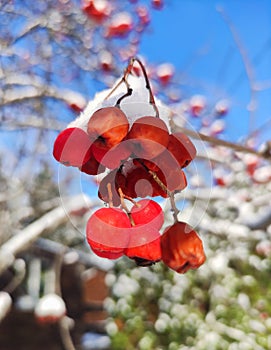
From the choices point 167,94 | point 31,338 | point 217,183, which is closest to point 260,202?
point 217,183

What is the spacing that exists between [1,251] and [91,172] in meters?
1.31

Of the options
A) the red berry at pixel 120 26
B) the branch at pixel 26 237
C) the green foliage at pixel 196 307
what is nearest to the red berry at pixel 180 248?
Result: the branch at pixel 26 237

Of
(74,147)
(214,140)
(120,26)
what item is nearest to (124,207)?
(74,147)

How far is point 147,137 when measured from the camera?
72cm

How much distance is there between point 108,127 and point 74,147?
0.28 ft

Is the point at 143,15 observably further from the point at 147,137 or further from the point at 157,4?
the point at 147,137

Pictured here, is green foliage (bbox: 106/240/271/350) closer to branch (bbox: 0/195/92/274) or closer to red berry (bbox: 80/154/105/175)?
branch (bbox: 0/195/92/274)

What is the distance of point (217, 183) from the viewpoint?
3691mm

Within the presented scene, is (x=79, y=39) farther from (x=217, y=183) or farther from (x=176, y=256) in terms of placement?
(x=176, y=256)

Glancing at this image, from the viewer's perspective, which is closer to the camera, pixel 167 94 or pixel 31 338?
pixel 167 94

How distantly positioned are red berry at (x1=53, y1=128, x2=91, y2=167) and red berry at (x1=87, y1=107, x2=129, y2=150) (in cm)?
3

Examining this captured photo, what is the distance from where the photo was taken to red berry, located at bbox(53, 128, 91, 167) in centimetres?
76

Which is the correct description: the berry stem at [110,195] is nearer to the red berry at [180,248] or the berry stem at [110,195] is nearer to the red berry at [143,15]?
the red berry at [180,248]


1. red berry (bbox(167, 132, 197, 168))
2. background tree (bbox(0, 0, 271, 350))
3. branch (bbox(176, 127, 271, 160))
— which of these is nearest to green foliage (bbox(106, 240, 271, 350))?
background tree (bbox(0, 0, 271, 350))
